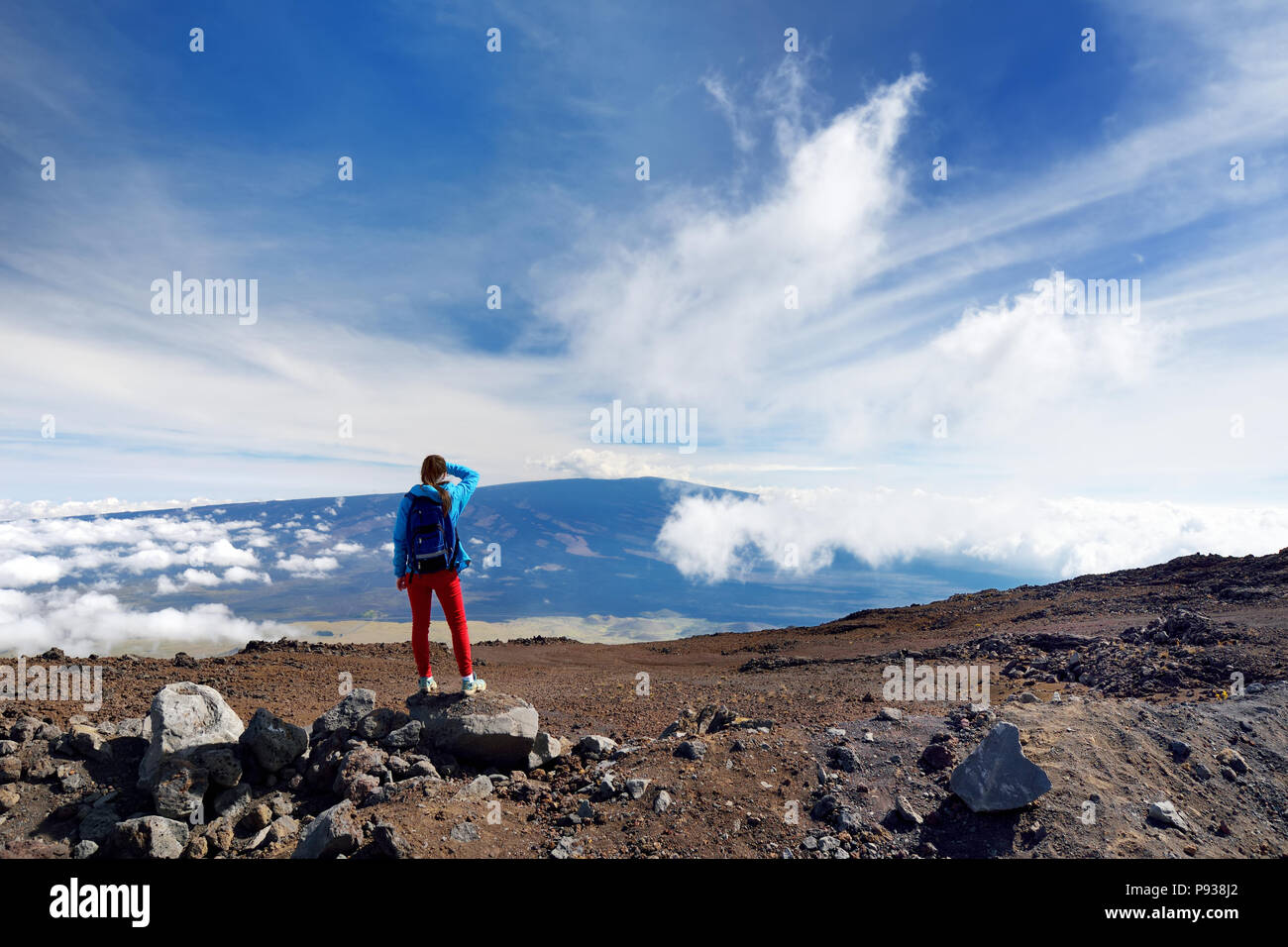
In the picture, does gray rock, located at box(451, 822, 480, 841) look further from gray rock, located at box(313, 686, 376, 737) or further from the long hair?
the long hair

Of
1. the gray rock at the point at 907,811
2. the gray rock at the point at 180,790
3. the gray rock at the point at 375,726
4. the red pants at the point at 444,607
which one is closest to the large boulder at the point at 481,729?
the gray rock at the point at 375,726

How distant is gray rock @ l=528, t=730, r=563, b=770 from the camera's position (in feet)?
20.6

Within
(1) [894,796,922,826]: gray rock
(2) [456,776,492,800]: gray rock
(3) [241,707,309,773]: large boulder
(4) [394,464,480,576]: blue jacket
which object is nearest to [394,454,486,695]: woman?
(4) [394,464,480,576]: blue jacket

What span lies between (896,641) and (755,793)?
43.5ft

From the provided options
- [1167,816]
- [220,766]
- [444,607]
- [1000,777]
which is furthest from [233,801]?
[1167,816]

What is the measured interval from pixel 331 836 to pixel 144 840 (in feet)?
6.27

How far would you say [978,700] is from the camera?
7875mm

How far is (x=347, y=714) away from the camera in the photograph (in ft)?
21.9

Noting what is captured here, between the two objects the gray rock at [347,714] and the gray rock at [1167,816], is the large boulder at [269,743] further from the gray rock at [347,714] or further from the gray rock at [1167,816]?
the gray rock at [1167,816]

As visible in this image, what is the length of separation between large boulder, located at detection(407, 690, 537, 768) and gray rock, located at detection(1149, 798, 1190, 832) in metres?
5.97

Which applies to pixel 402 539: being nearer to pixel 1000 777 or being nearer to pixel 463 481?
pixel 463 481

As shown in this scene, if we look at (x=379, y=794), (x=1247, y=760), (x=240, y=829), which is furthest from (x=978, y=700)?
(x=240, y=829)

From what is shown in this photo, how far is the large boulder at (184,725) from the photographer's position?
225 inches
